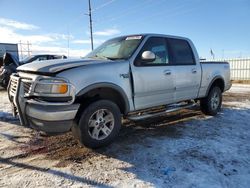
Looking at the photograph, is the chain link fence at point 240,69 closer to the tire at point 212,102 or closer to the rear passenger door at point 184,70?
the tire at point 212,102

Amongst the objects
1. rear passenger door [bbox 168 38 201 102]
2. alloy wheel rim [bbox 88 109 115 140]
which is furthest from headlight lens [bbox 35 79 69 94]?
rear passenger door [bbox 168 38 201 102]

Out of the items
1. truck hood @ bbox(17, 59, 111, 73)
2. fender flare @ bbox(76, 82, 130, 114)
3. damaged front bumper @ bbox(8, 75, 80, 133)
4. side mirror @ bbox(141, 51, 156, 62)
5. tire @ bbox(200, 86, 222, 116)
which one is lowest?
tire @ bbox(200, 86, 222, 116)

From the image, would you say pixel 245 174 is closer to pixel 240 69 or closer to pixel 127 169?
pixel 127 169

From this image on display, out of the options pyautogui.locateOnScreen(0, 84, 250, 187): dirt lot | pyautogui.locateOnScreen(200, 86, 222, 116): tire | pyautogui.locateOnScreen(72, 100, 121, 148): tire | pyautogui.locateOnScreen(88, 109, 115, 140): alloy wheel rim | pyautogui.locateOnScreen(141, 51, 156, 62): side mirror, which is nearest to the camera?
pyautogui.locateOnScreen(0, 84, 250, 187): dirt lot

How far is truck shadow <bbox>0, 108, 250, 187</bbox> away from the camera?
3.71 metres

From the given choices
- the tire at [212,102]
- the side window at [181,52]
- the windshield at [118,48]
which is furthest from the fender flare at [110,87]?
the tire at [212,102]

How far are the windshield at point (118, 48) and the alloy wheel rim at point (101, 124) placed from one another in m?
1.16

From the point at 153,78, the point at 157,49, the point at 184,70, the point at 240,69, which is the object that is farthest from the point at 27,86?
the point at 240,69

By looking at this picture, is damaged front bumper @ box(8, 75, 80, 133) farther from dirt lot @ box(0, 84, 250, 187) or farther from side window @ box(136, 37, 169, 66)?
side window @ box(136, 37, 169, 66)

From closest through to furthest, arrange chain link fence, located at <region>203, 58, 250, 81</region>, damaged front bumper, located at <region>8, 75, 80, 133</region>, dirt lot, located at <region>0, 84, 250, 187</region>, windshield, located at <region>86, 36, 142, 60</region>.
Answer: dirt lot, located at <region>0, 84, 250, 187</region> → damaged front bumper, located at <region>8, 75, 80, 133</region> → windshield, located at <region>86, 36, 142, 60</region> → chain link fence, located at <region>203, 58, 250, 81</region>

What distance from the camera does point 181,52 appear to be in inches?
243

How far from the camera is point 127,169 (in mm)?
3750

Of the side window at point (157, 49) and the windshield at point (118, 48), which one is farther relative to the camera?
the side window at point (157, 49)

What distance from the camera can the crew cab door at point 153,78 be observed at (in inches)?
193
